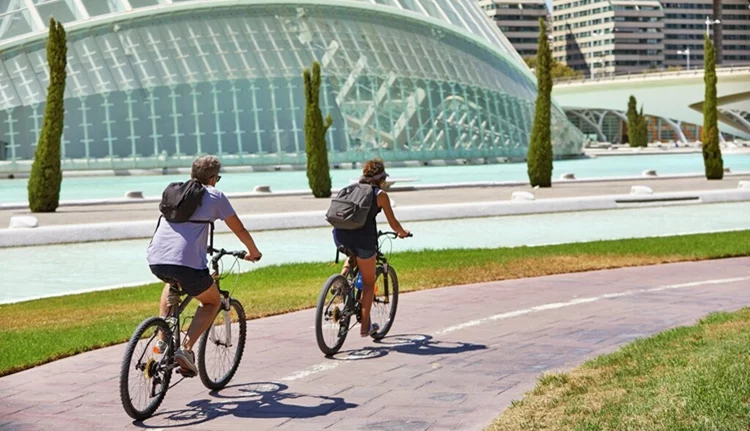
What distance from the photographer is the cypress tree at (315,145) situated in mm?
36000

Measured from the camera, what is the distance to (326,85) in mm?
56750

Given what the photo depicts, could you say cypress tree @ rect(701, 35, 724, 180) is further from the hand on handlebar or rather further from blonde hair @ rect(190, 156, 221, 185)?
blonde hair @ rect(190, 156, 221, 185)

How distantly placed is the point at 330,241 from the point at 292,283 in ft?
26.0

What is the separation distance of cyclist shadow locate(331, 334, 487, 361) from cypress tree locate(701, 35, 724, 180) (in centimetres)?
3373

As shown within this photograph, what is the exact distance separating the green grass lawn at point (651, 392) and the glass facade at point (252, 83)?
4471 centimetres

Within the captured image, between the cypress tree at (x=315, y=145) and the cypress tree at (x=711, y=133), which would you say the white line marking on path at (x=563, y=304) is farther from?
the cypress tree at (x=711, y=133)

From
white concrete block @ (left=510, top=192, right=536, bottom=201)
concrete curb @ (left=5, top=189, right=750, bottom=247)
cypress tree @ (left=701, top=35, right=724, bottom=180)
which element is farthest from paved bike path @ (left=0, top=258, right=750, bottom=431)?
cypress tree @ (left=701, top=35, right=724, bottom=180)

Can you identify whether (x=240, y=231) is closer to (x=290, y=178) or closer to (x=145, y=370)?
(x=145, y=370)

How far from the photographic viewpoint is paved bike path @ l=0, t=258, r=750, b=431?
26.5ft

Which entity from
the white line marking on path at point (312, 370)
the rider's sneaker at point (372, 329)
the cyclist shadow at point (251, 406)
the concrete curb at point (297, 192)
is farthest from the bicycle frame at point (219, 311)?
the concrete curb at point (297, 192)

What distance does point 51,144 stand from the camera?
3156cm

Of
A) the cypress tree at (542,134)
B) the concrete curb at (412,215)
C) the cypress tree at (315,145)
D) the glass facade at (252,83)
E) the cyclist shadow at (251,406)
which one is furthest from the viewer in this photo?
the glass facade at (252,83)

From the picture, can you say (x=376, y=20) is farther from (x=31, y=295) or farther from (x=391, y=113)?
(x=31, y=295)

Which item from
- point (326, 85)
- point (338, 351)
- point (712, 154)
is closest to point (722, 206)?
point (712, 154)
